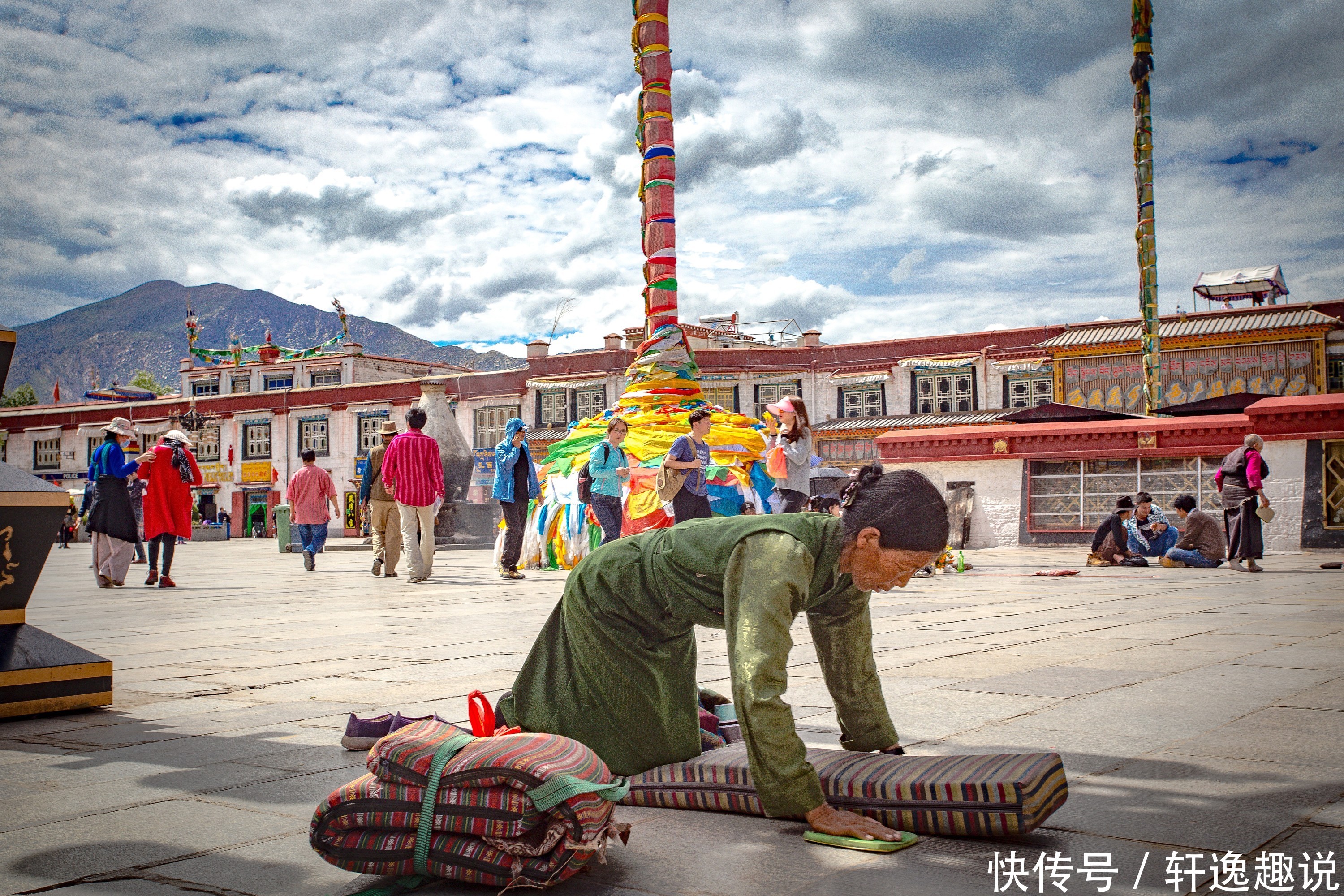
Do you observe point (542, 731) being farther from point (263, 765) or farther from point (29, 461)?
point (29, 461)

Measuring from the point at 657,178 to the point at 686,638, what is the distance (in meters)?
11.7

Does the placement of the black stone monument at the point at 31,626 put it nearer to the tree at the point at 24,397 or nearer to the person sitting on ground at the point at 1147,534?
the person sitting on ground at the point at 1147,534

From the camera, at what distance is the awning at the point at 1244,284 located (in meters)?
30.0

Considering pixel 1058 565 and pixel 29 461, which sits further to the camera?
pixel 29 461

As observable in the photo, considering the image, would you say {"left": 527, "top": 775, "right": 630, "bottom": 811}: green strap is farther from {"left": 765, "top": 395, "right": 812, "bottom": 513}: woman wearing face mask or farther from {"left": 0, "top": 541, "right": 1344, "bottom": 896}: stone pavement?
{"left": 765, "top": 395, "right": 812, "bottom": 513}: woman wearing face mask

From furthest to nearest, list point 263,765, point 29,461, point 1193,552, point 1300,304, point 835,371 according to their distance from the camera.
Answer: point 29,461
point 835,371
point 1300,304
point 1193,552
point 263,765

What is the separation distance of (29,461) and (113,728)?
46289 millimetres

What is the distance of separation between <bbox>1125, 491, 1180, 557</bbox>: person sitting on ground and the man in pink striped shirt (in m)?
7.88

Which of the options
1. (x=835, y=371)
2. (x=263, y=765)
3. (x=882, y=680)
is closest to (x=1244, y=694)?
(x=882, y=680)

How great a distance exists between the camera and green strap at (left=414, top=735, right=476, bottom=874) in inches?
75.7

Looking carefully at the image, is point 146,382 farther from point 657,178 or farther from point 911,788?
point 911,788

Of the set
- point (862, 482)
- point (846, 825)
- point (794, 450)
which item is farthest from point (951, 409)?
point (846, 825)

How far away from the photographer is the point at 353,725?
2.94m

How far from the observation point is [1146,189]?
2103 centimetres
